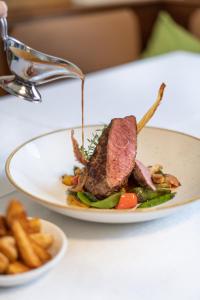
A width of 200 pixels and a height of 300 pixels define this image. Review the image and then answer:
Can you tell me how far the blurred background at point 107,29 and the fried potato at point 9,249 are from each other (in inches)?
84.4

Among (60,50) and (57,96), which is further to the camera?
(60,50)

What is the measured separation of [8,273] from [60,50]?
237 centimetres

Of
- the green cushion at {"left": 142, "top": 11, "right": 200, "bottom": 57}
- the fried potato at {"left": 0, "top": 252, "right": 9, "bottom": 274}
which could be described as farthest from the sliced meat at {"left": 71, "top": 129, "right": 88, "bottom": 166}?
the green cushion at {"left": 142, "top": 11, "right": 200, "bottom": 57}

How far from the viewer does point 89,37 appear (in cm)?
314

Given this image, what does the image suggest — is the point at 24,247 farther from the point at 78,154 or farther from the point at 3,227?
the point at 78,154

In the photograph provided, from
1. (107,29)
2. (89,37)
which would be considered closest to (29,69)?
(89,37)

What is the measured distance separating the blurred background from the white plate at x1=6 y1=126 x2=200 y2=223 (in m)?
1.68

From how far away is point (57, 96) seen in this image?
6.10 ft

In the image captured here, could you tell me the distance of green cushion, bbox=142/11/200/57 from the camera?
3084 mm

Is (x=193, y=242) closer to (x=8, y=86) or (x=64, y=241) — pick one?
(x=64, y=241)

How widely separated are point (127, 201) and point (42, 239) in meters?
0.24

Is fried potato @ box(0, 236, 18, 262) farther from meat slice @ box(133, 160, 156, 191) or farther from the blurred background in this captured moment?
the blurred background

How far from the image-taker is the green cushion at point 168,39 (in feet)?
10.1

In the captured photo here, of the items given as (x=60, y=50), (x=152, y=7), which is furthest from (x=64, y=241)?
(x=152, y=7)
